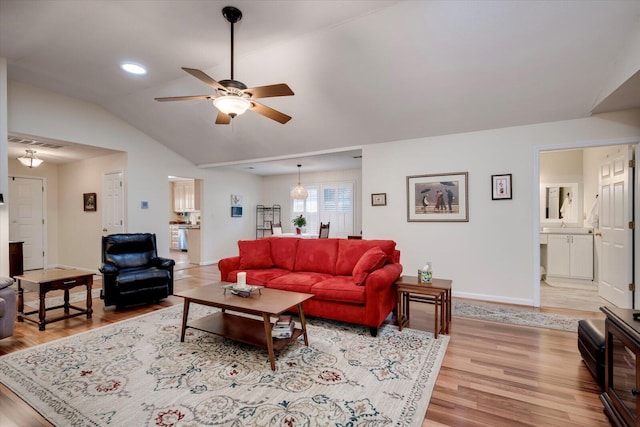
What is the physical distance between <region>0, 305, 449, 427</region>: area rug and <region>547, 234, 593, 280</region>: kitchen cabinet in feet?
12.9

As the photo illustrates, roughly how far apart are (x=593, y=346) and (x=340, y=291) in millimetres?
2024

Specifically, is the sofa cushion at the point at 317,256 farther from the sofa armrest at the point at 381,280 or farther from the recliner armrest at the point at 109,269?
the recliner armrest at the point at 109,269

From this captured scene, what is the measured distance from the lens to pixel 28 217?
269 inches

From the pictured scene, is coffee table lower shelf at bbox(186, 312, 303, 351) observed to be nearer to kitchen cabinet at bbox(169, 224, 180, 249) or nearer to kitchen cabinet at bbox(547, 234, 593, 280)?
kitchen cabinet at bbox(547, 234, 593, 280)

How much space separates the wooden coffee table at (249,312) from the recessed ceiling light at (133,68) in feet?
10.1

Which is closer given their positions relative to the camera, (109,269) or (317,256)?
(109,269)

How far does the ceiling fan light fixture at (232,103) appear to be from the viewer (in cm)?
253

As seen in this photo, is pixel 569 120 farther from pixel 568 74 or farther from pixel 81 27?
pixel 81 27

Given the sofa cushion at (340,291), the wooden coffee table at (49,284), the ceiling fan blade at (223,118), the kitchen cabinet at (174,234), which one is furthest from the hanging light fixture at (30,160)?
the sofa cushion at (340,291)

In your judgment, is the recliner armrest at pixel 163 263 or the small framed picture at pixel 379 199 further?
the small framed picture at pixel 379 199

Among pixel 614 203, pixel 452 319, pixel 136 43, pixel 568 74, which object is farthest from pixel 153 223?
pixel 614 203

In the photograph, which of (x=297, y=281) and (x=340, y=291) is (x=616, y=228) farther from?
(x=297, y=281)

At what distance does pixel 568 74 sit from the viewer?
10.7ft

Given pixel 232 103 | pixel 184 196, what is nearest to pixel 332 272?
pixel 232 103
